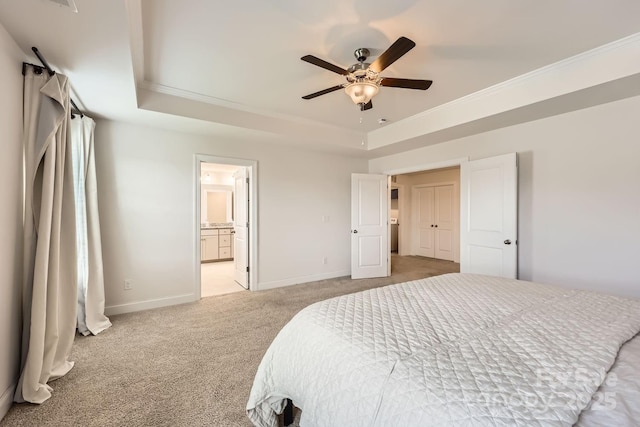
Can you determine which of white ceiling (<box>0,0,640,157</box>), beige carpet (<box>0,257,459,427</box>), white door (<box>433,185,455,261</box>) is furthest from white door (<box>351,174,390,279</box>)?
white door (<box>433,185,455,261</box>)

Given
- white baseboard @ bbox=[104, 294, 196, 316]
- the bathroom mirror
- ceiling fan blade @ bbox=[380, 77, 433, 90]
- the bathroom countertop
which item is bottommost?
white baseboard @ bbox=[104, 294, 196, 316]

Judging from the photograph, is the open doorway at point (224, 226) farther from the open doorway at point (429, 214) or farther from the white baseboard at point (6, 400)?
the open doorway at point (429, 214)

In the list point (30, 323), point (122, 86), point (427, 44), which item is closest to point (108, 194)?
point (122, 86)

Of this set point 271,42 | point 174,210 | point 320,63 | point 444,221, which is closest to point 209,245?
point 174,210

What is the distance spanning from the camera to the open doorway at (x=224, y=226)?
4074 mm

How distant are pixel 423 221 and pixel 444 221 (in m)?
0.63

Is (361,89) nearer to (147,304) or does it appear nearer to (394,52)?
(394,52)

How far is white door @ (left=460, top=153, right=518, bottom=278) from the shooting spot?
3316 millimetres

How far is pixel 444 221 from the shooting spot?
23.9ft

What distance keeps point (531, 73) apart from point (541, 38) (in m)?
0.60

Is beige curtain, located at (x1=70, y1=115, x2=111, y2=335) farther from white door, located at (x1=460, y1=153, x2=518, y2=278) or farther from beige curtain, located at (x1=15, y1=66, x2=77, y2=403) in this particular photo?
white door, located at (x1=460, y1=153, x2=518, y2=278)

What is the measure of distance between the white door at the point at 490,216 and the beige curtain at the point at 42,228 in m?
4.30

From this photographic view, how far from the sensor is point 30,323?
1.85 metres

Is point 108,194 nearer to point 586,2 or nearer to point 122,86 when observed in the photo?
point 122,86
